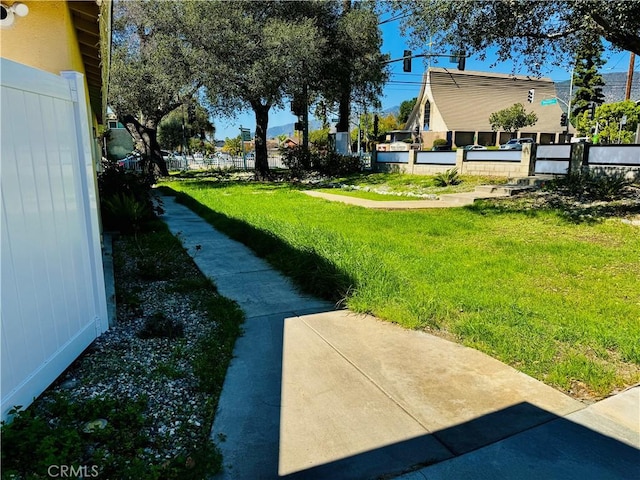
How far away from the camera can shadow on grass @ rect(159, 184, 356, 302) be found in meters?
4.68

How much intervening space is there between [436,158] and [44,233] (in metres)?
16.6

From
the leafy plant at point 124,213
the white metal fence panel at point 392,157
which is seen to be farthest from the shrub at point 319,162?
the leafy plant at point 124,213

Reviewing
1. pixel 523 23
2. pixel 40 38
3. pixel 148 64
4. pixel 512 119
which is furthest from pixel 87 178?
pixel 512 119

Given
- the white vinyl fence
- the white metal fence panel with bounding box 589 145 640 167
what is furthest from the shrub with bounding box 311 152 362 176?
the white vinyl fence

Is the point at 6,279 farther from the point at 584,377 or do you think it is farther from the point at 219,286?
the point at 584,377

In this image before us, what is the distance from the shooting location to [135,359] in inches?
123

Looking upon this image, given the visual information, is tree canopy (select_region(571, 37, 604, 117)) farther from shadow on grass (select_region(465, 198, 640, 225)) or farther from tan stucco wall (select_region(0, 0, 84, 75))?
tan stucco wall (select_region(0, 0, 84, 75))

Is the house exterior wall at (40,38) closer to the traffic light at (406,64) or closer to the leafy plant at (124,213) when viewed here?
the leafy plant at (124,213)

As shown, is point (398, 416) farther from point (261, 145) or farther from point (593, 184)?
point (261, 145)

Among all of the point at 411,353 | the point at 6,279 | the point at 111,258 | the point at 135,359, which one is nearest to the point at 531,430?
the point at 411,353
